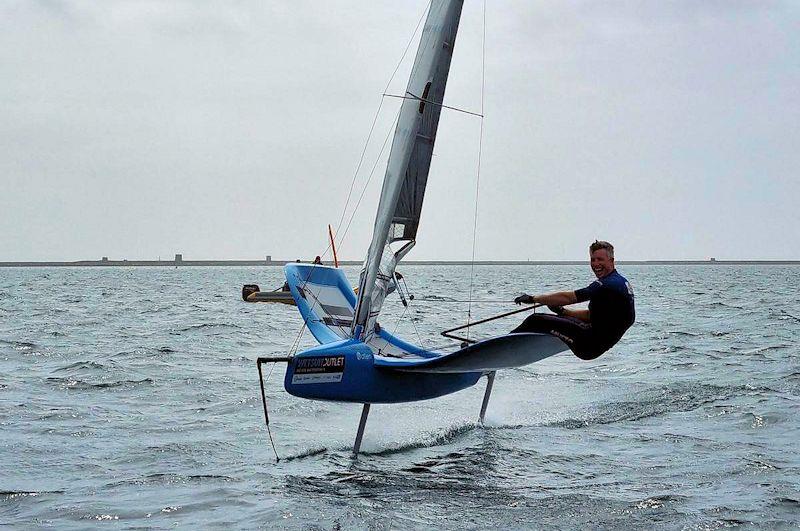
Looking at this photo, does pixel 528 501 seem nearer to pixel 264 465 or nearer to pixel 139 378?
pixel 264 465

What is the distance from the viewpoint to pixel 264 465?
870cm

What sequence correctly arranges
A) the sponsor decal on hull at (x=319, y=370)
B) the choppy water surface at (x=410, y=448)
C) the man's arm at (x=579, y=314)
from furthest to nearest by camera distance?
the sponsor decal on hull at (x=319, y=370), the man's arm at (x=579, y=314), the choppy water surface at (x=410, y=448)

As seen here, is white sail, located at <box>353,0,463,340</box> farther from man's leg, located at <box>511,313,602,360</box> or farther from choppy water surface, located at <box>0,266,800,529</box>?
man's leg, located at <box>511,313,602,360</box>

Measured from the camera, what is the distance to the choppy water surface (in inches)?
277

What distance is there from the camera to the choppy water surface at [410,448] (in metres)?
7.05

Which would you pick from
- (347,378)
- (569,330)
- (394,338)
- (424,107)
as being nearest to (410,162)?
(424,107)

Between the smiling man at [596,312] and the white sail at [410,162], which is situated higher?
the white sail at [410,162]

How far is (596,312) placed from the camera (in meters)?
8.22

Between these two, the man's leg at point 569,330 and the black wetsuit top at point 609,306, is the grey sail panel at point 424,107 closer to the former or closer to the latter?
the man's leg at point 569,330

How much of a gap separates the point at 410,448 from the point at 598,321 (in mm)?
2580

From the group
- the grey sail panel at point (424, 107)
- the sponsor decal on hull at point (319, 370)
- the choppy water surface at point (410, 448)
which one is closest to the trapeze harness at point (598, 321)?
the choppy water surface at point (410, 448)

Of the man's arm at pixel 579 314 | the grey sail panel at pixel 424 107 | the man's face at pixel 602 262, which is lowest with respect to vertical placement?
the man's arm at pixel 579 314

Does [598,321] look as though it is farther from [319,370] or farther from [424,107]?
[424,107]

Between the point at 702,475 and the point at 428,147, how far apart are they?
4.50 m
